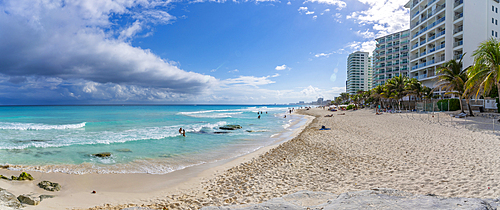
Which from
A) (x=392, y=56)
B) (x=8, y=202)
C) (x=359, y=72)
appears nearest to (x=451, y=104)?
(x=8, y=202)

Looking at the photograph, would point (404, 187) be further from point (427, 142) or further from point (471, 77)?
point (471, 77)

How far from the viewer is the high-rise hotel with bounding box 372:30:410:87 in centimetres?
6322

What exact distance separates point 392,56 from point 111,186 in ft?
263

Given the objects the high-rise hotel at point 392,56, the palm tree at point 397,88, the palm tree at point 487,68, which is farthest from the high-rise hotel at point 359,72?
the palm tree at point 487,68

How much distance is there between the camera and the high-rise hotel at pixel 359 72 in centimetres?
12700

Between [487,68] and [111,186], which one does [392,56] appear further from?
[111,186]

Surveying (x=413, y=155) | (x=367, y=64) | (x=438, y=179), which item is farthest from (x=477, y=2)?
(x=367, y=64)

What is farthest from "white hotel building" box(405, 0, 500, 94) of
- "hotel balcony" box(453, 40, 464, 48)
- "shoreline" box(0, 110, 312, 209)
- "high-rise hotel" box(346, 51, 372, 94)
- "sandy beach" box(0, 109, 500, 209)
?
"high-rise hotel" box(346, 51, 372, 94)

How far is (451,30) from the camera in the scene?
38.3 meters

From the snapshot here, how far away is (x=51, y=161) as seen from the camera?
428 inches

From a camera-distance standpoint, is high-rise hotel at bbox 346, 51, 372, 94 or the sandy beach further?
high-rise hotel at bbox 346, 51, 372, 94

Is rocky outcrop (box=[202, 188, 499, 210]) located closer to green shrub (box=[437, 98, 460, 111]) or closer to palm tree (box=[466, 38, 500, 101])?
palm tree (box=[466, 38, 500, 101])

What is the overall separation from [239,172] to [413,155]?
7425mm

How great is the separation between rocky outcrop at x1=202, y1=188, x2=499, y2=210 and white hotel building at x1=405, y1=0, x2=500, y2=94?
43021 millimetres
